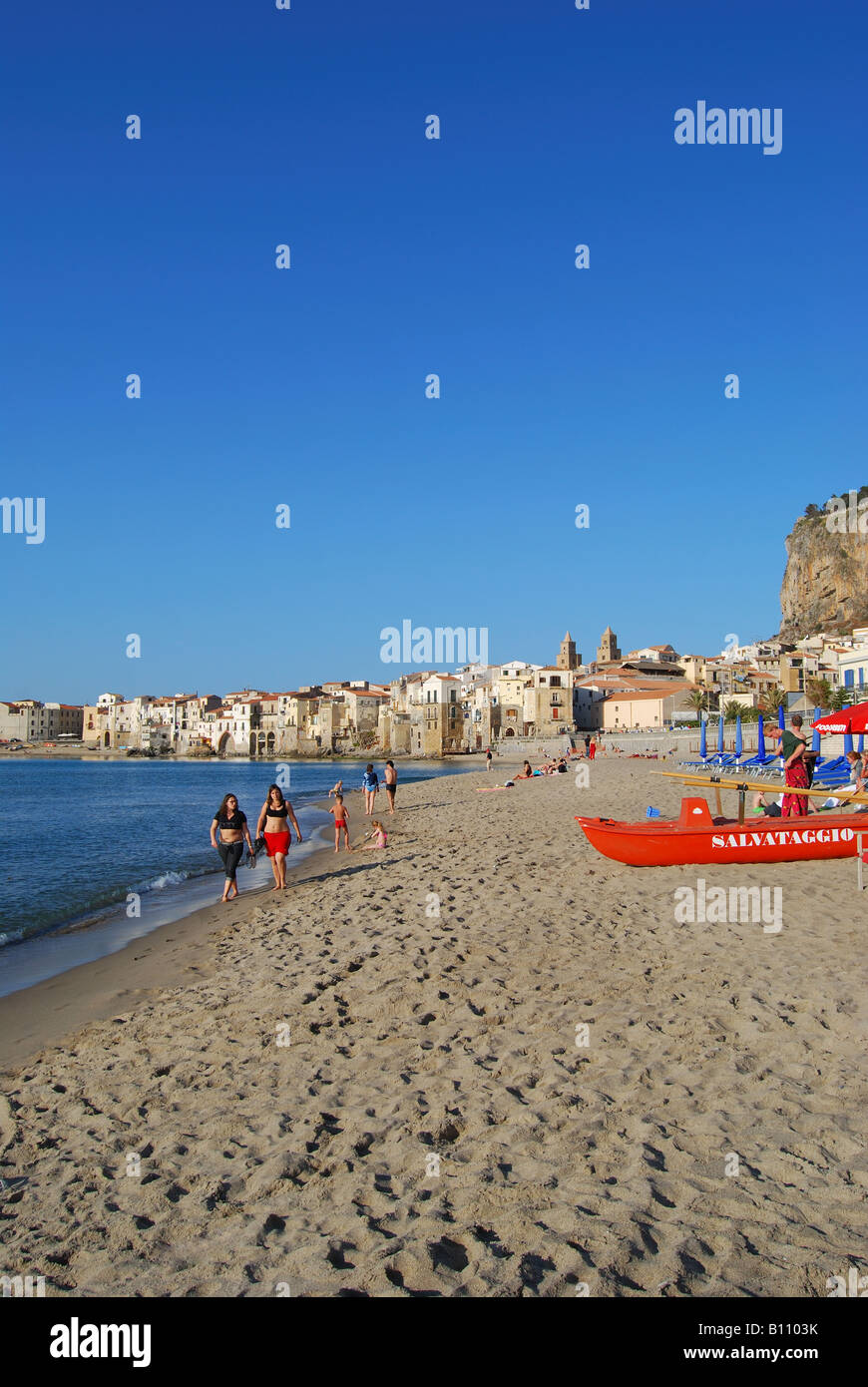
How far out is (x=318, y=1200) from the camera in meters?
3.91

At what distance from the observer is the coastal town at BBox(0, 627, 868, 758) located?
8831cm

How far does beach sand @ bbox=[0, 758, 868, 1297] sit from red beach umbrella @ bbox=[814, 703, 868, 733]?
6.37 meters

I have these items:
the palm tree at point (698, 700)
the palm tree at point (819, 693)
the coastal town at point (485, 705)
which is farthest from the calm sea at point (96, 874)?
the palm tree at point (698, 700)

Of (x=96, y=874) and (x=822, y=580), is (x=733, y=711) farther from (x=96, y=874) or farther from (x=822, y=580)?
(x=96, y=874)

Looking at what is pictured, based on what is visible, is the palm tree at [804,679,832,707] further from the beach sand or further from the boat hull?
the beach sand

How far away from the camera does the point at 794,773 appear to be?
14.8 metres

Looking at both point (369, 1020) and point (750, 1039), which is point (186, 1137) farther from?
point (750, 1039)

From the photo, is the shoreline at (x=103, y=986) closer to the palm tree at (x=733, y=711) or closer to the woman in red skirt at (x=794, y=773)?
the woman in red skirt at (x=794, y=773)

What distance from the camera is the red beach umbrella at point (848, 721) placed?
1497 cm

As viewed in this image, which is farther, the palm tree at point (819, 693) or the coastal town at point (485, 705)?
the coastal town at point (485, 705)

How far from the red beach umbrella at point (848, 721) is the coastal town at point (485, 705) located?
43.0 meters

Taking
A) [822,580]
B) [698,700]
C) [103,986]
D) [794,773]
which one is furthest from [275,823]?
[822,580]

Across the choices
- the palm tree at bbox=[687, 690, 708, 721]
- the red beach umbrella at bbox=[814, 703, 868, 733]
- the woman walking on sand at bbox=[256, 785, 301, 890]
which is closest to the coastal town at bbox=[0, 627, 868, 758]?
the palm tree at bbox=[687, 690, 708, 721]

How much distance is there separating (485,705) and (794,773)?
89078mm
